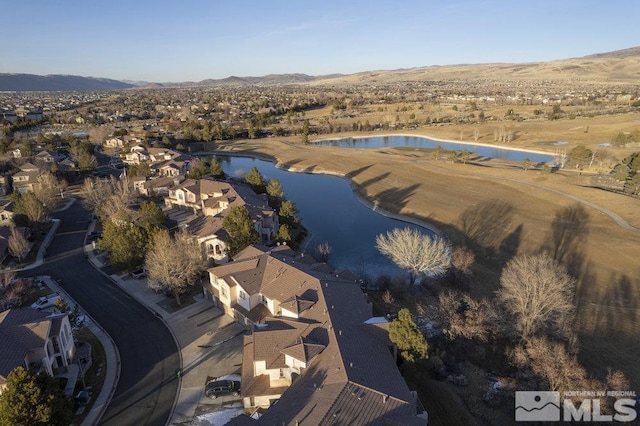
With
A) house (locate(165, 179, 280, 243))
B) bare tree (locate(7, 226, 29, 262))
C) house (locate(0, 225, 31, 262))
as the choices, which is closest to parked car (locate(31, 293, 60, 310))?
bare tree (locate(7, 226, 29, 262))

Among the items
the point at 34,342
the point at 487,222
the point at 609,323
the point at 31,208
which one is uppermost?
the point at 31,208

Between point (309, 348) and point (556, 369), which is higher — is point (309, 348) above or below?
above

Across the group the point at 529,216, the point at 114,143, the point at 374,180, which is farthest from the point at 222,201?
the point at 114,143

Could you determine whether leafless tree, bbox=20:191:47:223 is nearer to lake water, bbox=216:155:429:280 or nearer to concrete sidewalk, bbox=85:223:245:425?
concrete sidewalk, bbox=85:223:245:425

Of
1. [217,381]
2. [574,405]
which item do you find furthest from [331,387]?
[574,405]

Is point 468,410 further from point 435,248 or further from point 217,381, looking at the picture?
point 435,248

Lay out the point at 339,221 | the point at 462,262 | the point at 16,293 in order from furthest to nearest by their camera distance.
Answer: the point at 339,221 < the point at 462,262 < the point at 16,293

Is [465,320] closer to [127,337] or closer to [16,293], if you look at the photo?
[127,337]
